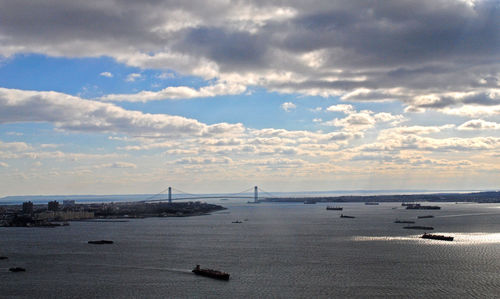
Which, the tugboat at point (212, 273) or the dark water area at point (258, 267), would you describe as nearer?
the dark water area at point (258, 267)

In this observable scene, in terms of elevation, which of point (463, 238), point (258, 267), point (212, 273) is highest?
point (212, 273)

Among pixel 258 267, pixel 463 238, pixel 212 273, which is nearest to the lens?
pixel 212 273

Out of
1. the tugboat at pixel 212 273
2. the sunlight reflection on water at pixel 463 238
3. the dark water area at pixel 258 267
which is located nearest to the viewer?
the dark water area at pixel 258 267

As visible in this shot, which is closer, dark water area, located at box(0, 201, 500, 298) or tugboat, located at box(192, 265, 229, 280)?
dark water area, located at box(0, 201, 500, 298)

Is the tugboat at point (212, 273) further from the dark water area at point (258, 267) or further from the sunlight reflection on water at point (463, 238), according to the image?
the sunlight reflection on water at point (463, 238)

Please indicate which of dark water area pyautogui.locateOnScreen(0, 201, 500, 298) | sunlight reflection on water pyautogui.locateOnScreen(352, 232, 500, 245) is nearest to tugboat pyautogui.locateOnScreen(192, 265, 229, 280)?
dark water area pyautogui.locateOnScreen(0, 201, 500, 298)

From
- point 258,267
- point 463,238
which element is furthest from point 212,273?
point 463,238

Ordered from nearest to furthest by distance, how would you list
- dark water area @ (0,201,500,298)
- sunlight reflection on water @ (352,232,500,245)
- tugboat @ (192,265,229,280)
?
dark water area @ (0,201,500,298), tugboat @ (192,265,229,280), sunlight reflection on water @ (352,232,500,245)

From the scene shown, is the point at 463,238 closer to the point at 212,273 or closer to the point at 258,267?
the point at 258,267

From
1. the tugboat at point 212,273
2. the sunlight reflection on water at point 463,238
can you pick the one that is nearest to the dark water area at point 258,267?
the sunlight reflection on water at point 463,238

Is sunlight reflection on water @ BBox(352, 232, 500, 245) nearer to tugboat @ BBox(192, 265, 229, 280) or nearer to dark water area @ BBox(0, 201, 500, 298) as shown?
dark water area @ BBox(0, 201, 500, 298)

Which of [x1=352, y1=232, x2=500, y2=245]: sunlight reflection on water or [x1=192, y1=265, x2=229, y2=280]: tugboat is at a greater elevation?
[x1=192, y1=265, x2=229, y2=280]: tugboat

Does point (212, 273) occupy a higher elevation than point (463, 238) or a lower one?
higher
